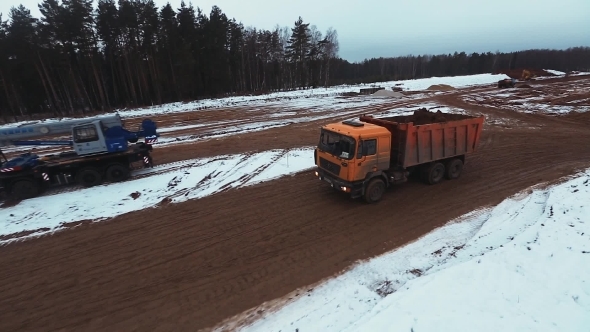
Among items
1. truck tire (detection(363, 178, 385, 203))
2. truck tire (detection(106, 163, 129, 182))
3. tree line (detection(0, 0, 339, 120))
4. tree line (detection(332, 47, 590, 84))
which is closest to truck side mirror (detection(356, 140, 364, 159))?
truck tire (detection(363, 178, 385, 203))

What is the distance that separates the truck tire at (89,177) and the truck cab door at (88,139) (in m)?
0.73

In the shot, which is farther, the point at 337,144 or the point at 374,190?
the point at 374,190

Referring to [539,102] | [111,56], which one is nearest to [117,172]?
[111,56]

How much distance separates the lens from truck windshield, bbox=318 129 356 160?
9.11 metres

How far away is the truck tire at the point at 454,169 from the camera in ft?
38.0

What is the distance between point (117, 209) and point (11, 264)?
314cm

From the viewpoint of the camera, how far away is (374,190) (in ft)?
32.8

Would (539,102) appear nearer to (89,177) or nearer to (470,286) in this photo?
(470,286)

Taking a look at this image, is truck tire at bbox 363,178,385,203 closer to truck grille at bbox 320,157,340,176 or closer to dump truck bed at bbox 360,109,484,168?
dump truck bed at bbox 360,109,484,168

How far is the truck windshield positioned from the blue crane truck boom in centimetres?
819

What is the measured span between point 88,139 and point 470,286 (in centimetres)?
1392

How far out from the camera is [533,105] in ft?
95.3

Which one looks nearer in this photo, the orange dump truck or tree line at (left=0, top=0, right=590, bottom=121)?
the orange dump truck

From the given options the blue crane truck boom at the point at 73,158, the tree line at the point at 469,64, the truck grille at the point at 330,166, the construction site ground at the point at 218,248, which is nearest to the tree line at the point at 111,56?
the blue crane truck boom at the point at 73,158
